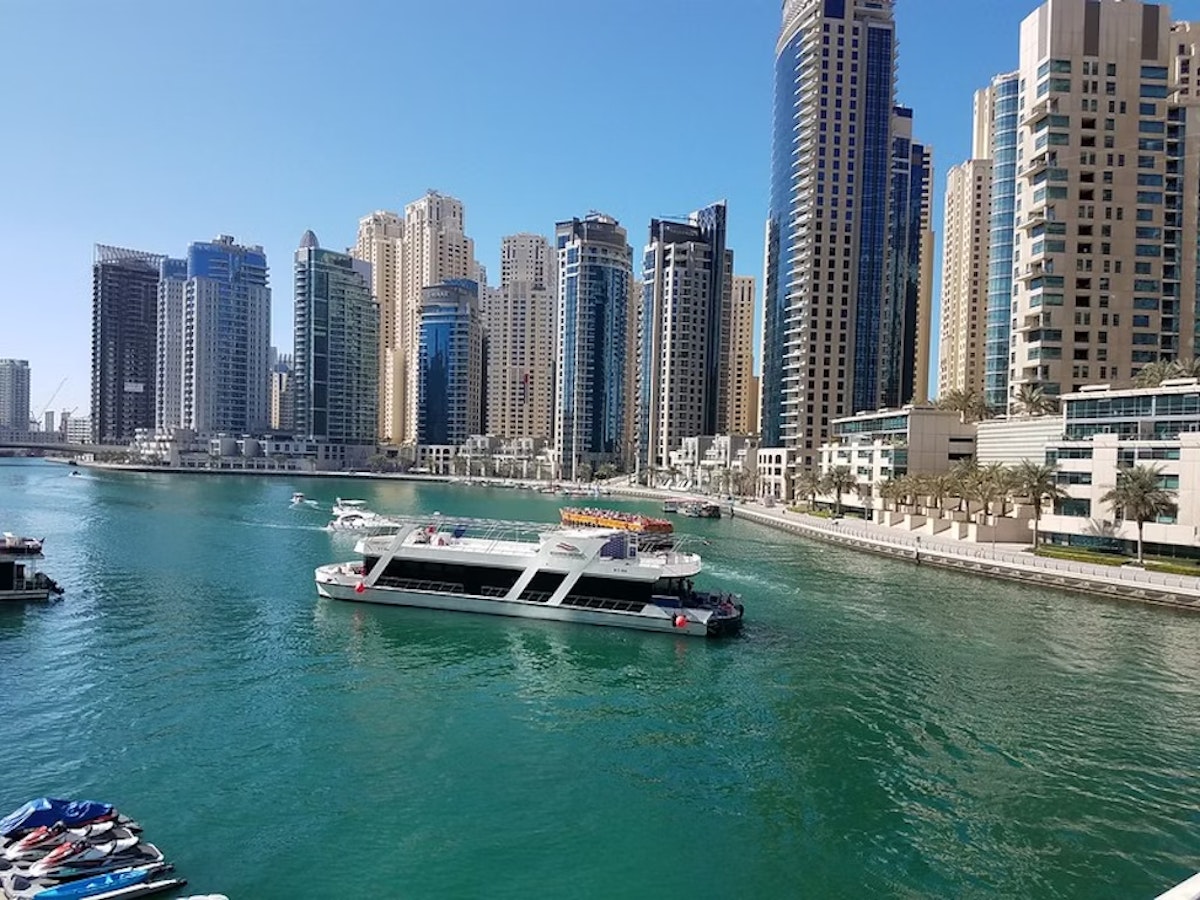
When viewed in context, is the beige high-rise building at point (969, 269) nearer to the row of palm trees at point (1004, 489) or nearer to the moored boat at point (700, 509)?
the moored boat at point (700, 509)

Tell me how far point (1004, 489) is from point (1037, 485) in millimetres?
6036

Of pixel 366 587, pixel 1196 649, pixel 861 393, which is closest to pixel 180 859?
pixel 366 587

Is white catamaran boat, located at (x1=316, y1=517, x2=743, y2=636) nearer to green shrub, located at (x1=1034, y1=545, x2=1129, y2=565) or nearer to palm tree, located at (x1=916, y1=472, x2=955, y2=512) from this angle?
green shrub, located at (x1=1034, y1=545, x2=1129, y2=565)

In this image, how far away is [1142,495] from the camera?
60344mm

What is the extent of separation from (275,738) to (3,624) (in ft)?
91.0

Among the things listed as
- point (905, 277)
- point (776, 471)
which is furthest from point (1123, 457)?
point (905, 277)

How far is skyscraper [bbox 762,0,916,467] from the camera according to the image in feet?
498

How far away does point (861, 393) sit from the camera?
15438 cm

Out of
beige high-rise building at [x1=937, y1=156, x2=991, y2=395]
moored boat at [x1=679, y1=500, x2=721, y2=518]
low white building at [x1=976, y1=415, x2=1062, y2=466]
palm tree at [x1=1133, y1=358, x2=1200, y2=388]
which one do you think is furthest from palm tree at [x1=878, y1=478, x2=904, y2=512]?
beige high-rise building at [x1=937, y1=156, x2=991, y2=395]

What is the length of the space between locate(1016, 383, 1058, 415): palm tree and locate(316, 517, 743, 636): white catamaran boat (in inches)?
2344

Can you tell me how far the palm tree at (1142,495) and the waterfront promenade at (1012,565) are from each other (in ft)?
14.2

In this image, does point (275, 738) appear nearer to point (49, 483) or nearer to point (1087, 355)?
point (1087, 355)

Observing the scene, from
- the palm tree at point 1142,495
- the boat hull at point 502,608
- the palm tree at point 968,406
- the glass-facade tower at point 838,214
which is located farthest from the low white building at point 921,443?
the boat hull at point 502,608

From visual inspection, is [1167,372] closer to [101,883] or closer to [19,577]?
[101,883]
